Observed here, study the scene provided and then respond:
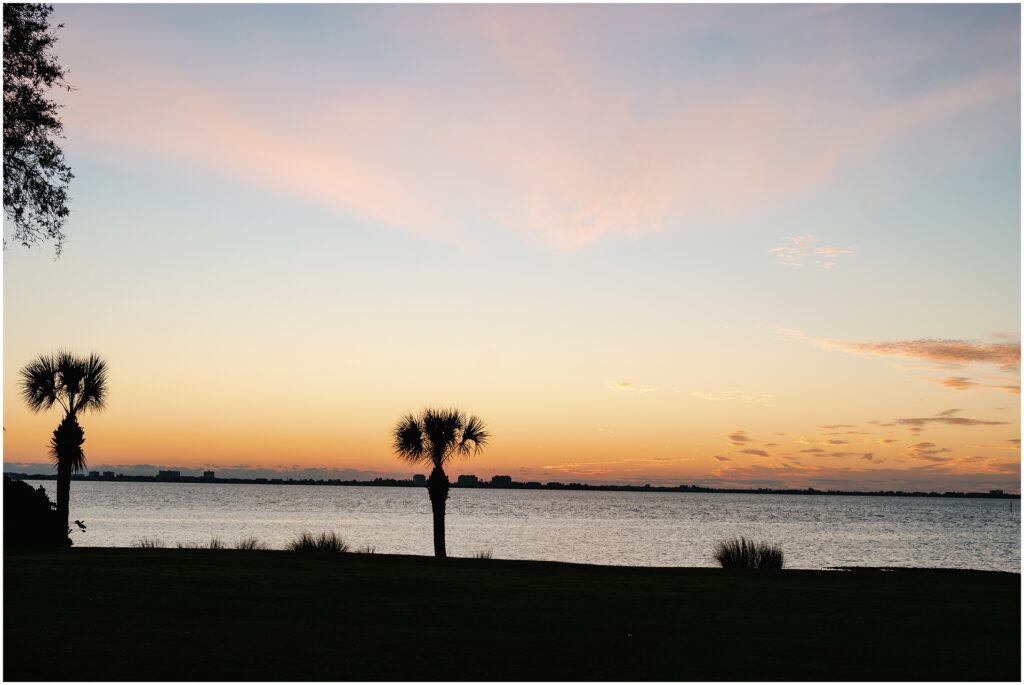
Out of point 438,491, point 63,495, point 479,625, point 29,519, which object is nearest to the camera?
point 479,625

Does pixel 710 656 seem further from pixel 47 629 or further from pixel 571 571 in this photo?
pixel 571 571

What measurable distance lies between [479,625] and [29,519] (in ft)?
102

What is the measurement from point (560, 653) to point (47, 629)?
739 centimetres

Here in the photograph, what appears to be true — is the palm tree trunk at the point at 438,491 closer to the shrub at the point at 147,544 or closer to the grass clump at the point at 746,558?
the shrub at the point at 147,544

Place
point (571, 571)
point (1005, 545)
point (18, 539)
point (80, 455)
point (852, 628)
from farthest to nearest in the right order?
point (1005, 545), point (80, 455), point (18, 539), point (571, 571), point (852, 628)

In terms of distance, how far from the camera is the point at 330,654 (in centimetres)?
1369

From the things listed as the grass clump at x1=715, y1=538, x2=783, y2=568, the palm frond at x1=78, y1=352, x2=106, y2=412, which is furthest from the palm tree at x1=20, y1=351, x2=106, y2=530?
the grass clump at x1=715, y1=538, x2=783, y2=568

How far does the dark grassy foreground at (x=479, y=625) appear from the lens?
12.8m

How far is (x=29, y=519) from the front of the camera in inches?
1624

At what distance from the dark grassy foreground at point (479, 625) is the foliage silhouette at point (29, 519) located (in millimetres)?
14251

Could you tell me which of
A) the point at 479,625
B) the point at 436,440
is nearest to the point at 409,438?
the point at 436,440

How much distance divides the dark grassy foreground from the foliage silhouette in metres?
14.3

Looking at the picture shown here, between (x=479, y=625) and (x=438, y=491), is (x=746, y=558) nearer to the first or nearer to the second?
(x=438, y=491)

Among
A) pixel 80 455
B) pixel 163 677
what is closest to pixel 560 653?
pixel 163 677
